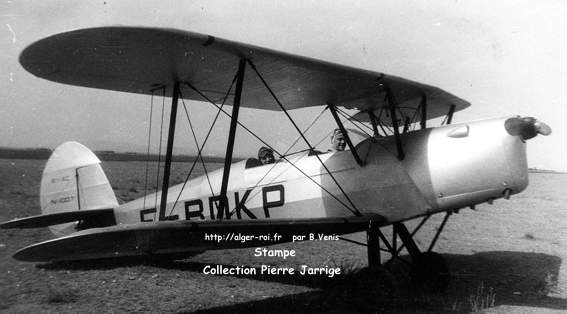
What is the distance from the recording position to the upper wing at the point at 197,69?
3.84 m

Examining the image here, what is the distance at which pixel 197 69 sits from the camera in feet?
16.5

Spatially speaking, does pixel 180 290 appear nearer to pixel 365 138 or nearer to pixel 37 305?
pixel 37 305

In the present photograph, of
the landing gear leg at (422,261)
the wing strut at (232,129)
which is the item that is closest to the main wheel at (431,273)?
the landing gear leg at (422,261)

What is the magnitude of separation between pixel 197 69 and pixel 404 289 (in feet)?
12.7

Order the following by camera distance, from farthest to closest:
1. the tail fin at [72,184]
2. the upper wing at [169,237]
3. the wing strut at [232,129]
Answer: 1. the tail fin at [72,184]
2. the wing strut at [232,129]
3. the upper wing at [169,237]

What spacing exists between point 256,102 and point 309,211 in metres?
2.12

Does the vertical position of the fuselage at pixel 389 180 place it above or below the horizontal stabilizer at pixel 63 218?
above

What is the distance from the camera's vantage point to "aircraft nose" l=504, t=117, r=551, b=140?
181 inches

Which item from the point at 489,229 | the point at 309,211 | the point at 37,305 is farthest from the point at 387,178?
the point at 489,229

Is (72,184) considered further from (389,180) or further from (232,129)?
(389,180)

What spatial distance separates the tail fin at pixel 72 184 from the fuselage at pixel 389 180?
2039mm

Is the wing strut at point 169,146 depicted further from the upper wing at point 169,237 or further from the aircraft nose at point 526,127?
the aircraft nose at point 526,127

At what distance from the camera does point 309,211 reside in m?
5.84

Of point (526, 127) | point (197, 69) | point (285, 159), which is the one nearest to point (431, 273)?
point (526, 127)
